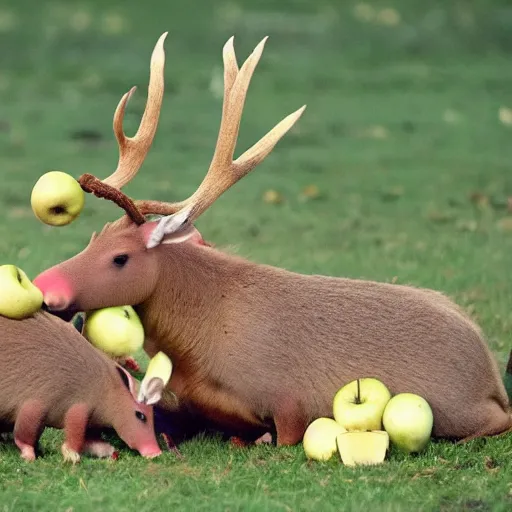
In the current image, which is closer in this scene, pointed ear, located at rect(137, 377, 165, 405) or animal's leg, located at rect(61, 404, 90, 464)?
animal's leg, located at rect(61, 404, 90, 464)

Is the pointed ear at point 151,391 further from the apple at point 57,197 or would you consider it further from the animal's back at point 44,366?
the apple at point 57,197

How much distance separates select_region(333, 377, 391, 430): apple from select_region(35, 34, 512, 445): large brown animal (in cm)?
13

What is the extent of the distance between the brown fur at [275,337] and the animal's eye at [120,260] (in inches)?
0.9

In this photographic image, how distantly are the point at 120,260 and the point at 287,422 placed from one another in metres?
1.09

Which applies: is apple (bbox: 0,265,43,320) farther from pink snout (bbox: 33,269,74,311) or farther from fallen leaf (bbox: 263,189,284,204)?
fallen leaf (bbox: 263,189,284,204)

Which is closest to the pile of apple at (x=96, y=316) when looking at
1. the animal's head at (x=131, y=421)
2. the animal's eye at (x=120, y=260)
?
the animal's eye at (x=120, y=260)

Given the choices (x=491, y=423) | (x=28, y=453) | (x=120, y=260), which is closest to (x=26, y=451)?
(x=28, y=453)

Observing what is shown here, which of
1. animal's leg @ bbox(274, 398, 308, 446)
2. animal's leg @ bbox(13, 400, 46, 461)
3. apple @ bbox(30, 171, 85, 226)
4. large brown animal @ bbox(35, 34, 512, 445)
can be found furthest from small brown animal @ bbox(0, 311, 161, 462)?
animal's leg @ bbox(274, 398, 308, 446)

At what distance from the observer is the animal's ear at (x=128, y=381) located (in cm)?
612

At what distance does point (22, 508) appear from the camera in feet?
17.1

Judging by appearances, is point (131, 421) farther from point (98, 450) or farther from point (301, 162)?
point (301, 162)

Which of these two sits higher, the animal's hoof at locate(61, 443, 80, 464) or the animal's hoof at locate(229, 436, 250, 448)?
the animal's hoof at locate(61, 443, 80, 464)

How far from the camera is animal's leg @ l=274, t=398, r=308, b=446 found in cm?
614

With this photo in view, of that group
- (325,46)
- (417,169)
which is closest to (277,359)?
(417,169)
